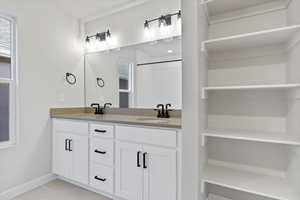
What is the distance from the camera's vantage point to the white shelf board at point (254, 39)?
121cm

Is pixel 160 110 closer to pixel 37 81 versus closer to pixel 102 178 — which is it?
pixel 102 178

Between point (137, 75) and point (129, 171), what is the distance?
1291mm

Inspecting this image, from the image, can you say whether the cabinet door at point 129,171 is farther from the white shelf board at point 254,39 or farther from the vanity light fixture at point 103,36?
the vanity light fixture at point 103,36

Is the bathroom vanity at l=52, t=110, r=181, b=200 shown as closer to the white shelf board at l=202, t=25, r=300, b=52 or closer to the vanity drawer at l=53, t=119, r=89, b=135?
the vanity drawer at l=53, t=119, r=89, b=135

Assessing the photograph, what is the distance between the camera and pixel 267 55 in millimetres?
1524

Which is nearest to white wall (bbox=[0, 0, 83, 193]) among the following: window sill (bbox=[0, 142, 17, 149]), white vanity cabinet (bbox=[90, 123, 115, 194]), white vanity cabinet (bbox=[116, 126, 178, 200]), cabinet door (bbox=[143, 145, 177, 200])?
window sill (bbox=[0, 142, 17, 149])

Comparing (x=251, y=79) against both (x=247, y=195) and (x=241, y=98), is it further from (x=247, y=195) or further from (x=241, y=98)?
(x=247, y=195)

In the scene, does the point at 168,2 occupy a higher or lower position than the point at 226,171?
higher

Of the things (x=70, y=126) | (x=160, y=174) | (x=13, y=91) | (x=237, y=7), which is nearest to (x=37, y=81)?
(x=13, y=91)

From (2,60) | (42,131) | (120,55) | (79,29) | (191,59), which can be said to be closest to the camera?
(191,59)

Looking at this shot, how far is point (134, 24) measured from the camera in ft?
8.48

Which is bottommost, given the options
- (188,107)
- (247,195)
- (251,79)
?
(247,195)

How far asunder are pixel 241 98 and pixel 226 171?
0.65 m

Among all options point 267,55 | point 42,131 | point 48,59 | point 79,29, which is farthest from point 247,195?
point 79,29
